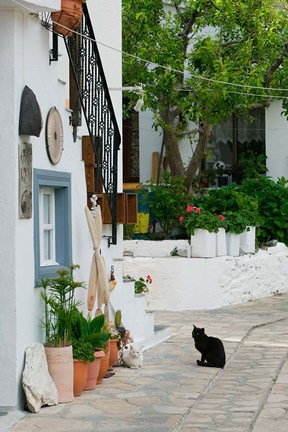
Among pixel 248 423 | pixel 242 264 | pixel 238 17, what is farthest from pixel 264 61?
pixel 248 423

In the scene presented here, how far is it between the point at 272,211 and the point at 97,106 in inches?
401

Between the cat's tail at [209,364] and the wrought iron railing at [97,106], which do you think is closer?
the wrought iron railing at [97,106]

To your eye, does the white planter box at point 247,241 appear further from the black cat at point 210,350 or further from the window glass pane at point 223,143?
the black cat at point 210,350

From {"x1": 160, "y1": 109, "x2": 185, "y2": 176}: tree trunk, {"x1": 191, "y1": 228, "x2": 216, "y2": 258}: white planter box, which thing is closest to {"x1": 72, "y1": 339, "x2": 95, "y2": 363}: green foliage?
{"x1": 191, "y1": 228, "x2": 216, "y2": 258}: white planter box

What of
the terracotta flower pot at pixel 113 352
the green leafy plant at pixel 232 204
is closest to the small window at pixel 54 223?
the terracotta flower pot at pixel 113 352

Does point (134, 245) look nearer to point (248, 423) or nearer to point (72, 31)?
point (72, 31)

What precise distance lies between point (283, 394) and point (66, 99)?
13.0 ft

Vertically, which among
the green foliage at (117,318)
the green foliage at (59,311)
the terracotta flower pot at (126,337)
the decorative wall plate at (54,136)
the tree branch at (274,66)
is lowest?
the terracotta flower pot at (126,337)

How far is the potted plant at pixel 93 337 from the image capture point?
10.4 meters

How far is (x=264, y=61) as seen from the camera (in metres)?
19.5

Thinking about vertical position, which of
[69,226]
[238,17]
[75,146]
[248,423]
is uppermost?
[238,17]

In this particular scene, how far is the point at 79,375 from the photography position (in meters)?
10.1

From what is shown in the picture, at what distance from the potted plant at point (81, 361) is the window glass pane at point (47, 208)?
1.36 meters

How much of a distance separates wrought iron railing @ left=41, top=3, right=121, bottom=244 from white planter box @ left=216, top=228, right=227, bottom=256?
20.7 feet
